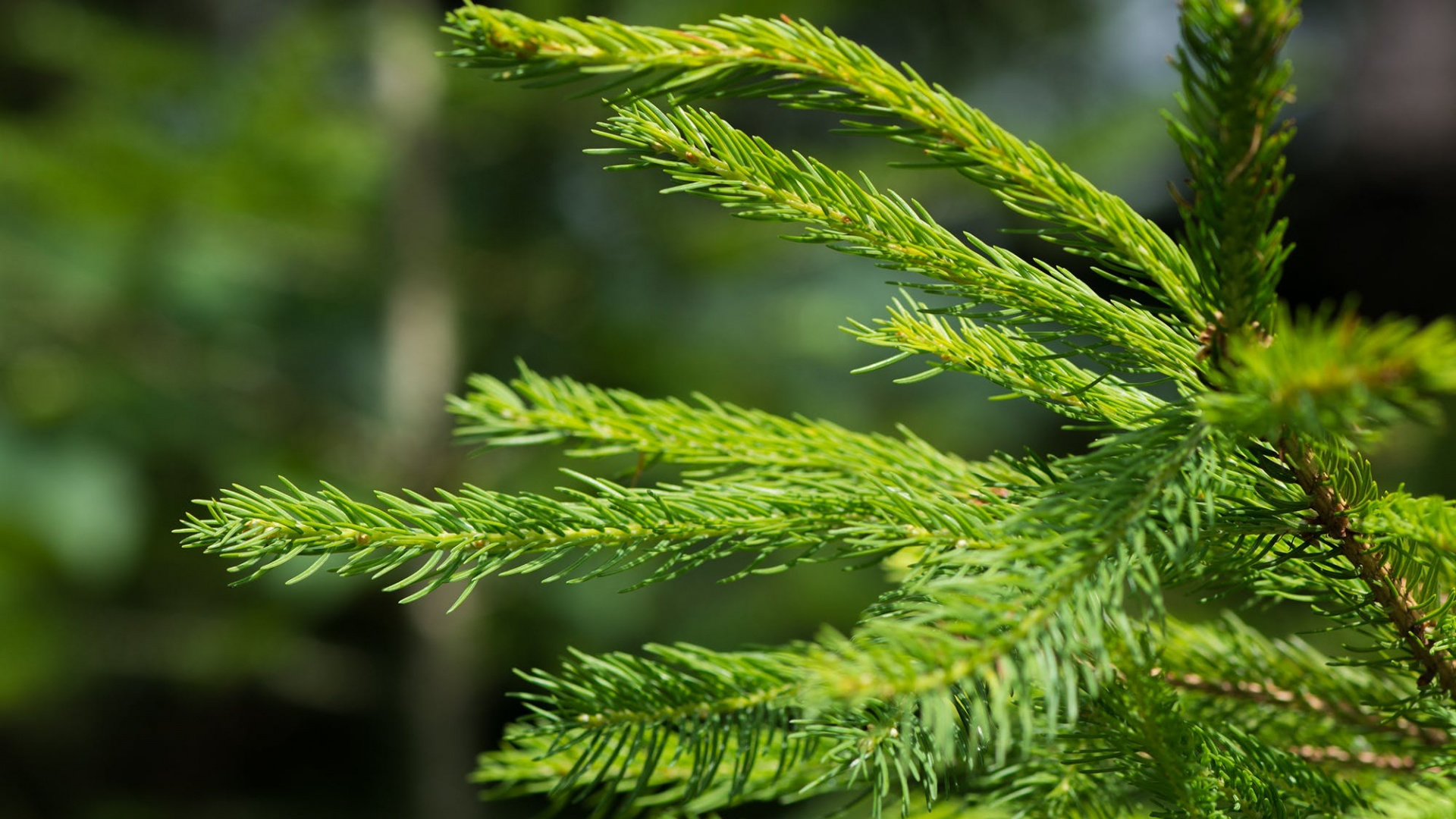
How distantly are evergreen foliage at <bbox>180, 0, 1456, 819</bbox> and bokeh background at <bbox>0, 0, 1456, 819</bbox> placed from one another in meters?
1.26

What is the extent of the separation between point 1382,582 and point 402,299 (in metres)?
1.96

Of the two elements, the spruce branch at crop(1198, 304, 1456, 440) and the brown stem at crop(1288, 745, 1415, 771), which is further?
the brown stem at crop(1288, 745, 1415, 771)

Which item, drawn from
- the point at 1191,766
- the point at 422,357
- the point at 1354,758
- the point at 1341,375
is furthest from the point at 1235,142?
the point at 422,357

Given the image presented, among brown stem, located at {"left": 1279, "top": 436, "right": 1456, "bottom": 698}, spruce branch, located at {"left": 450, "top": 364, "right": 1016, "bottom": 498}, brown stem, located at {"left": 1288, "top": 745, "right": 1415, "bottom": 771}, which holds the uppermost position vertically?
spruce branch, located at {"left": 450, "top": 364, "right": 1016, "bottom": 498}

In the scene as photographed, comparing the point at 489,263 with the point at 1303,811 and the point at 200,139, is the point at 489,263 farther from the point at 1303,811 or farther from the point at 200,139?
the point at 1303,811

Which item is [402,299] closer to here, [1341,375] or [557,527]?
[557,527]

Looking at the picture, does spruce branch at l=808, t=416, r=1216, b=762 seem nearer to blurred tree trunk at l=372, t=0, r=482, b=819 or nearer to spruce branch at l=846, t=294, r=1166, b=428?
spruce branch at l=846, t=294, r=1166, b=428

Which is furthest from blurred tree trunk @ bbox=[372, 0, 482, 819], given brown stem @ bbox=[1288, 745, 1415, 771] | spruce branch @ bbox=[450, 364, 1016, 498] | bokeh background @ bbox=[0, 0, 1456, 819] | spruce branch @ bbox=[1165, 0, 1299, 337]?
spruce branch @ bbox=[1165, 0, 1299, 337]

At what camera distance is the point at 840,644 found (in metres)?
0.26

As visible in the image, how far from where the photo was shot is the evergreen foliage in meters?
0.26

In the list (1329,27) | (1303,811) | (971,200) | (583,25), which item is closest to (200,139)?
(971,200)

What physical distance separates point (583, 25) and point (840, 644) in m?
0.19

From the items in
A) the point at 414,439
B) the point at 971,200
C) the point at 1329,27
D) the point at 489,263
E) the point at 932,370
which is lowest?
the point at 932,370

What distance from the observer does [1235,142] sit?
27cm
